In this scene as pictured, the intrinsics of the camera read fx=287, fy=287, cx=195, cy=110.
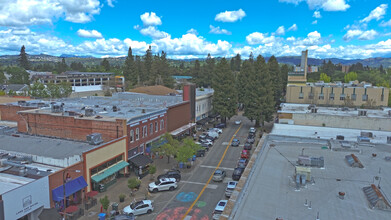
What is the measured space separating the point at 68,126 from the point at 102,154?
7913mm

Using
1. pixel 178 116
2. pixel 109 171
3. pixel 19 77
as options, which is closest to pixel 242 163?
pixel 178 116

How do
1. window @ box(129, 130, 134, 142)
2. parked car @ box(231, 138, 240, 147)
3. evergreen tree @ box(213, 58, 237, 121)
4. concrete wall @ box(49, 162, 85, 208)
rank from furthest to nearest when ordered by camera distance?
evergreen tree @ box(213, 58, 237, 121) → parked car @ box(231, 138, 240, 147) → window @ box(129, 130, 134, 142) → concrete wall @ box(49, 162, 85, 208)

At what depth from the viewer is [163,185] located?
29.4 metres

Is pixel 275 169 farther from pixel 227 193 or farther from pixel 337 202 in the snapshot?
pixel 227 193

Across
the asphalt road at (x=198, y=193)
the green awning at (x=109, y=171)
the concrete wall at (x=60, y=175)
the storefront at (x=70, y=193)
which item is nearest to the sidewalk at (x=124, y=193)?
the storefront at (x=70, y=193)

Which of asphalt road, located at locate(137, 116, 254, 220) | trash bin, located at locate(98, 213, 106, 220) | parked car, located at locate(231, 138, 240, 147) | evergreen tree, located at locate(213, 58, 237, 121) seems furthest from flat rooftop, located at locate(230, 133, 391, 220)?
evergreen tree, located at locate(213, 58, 237, 121)

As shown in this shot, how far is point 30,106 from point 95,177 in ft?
65.2

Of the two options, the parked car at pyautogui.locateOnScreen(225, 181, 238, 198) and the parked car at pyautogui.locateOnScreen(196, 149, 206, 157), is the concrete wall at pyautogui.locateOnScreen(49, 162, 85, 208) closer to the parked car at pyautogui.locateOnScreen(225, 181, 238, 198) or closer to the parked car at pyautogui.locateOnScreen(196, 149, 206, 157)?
the parked car at pyautogui.locateOnScreen(225, 181, 238, 198)

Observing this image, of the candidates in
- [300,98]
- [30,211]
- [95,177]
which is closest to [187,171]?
[95,177]

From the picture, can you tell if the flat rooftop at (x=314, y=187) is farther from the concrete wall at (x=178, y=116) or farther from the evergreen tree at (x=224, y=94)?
the evergreen tree at (x=224, y=94)

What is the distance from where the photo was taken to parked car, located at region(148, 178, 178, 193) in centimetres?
2919

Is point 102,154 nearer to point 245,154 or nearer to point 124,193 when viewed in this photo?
point 124,193

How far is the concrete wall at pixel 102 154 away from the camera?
88.1 feet

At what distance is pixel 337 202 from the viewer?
47.1ft
